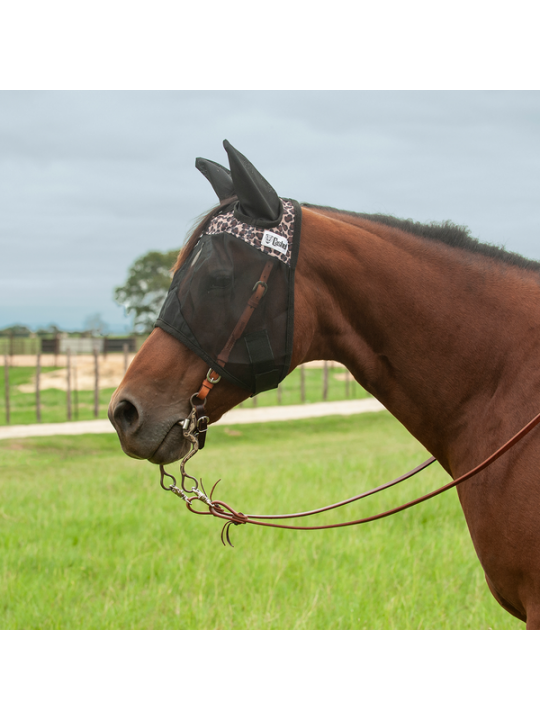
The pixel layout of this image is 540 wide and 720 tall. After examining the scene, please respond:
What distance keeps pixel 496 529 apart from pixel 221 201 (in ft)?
6.18

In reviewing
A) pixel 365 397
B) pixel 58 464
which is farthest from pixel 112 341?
pixel 58 464

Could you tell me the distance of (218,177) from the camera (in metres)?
2.62

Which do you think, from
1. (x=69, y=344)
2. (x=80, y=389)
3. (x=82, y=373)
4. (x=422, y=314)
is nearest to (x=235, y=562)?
(x=422, y=314)

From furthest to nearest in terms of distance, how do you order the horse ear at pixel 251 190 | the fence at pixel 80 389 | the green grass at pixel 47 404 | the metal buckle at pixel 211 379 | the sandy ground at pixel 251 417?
the fence at pixel 80 389, the green grass at pixel 47 404, the sandy ground at pixel 251 417, the metal buckle at pixel 211 379, the horse ear at pixel 251 190

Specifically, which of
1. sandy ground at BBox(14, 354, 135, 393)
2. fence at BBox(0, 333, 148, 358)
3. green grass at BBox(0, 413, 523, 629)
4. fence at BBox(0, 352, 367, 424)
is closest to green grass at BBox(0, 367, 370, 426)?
fence at BBox(0, 352, 367, 424)

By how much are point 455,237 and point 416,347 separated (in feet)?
1.91

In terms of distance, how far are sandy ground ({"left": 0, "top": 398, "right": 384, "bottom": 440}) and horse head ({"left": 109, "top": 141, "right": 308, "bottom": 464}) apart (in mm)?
15274

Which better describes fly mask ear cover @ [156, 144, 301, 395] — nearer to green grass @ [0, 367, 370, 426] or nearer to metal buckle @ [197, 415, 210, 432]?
metal buckle @ [197, 415, 210, 432]

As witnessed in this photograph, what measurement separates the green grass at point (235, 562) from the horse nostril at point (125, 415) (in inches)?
105

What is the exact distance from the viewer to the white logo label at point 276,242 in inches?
93.1

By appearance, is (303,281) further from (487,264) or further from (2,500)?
(2,500)

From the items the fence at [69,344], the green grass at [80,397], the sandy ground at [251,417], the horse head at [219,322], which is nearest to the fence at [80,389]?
the green grass at [80,397]

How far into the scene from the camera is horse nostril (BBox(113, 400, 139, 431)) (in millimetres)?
2363

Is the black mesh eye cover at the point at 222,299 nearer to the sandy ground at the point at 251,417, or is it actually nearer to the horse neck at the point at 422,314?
the horse neck at the point at 422,314
